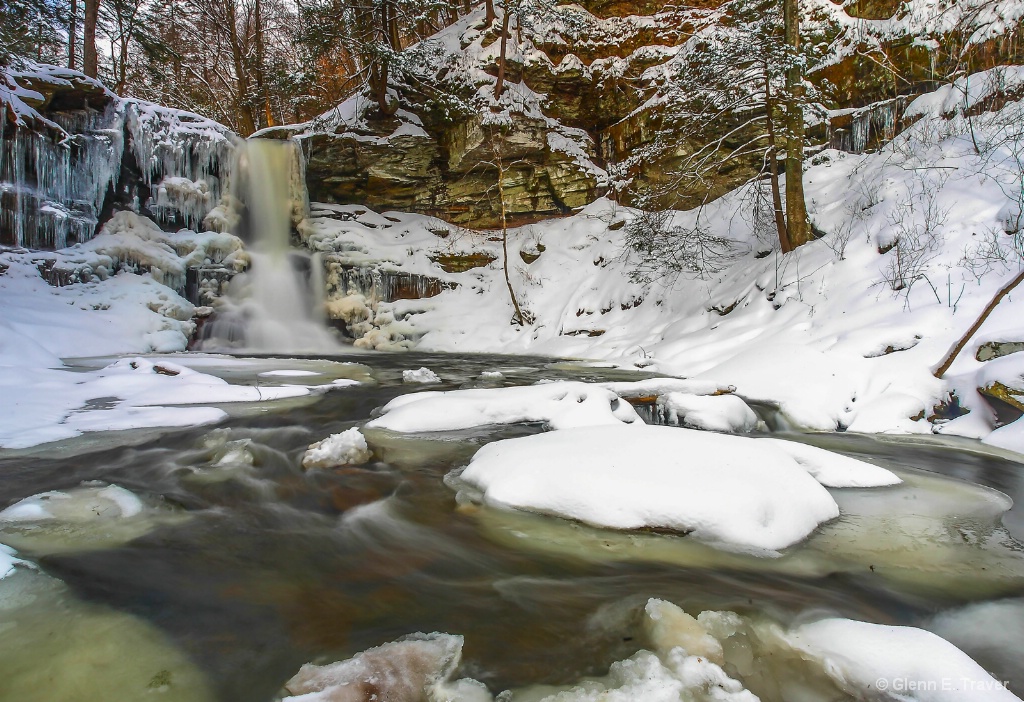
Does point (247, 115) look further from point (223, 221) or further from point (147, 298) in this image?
point (147, 298)

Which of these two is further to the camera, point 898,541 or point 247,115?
point 247,115

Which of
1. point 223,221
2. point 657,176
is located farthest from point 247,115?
point 657,176

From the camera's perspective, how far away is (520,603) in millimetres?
1713

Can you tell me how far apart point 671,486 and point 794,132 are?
753 centimetres

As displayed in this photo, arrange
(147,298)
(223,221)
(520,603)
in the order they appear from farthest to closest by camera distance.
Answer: (223,221), (147,298), (520,603)

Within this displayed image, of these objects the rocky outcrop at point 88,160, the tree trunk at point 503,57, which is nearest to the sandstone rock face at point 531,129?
the tree trunk at point 503,57

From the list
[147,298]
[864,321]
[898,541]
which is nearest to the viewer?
[898,541]

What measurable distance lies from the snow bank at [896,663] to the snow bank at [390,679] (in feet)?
3.24

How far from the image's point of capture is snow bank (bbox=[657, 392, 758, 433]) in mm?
3869

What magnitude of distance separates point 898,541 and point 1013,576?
35 cm

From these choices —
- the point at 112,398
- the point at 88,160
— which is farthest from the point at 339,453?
the point at 88,160

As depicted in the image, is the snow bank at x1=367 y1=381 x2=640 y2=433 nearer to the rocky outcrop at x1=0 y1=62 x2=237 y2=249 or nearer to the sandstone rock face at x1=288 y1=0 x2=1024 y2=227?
the sandstone rock face at x1=288 y1=0 x2=1024 y2=227

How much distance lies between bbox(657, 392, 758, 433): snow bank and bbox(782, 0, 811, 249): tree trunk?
5107 millimetres

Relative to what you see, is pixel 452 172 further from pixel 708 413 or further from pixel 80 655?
pixel 80 655
